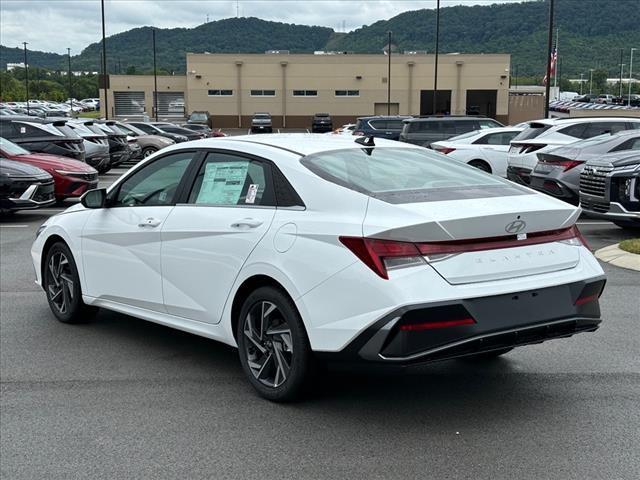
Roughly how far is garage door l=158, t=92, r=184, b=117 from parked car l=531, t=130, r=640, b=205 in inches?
2517

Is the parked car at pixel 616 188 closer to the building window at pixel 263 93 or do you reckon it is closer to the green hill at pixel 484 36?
the building window at pixel 263 93

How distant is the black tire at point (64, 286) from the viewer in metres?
6.81

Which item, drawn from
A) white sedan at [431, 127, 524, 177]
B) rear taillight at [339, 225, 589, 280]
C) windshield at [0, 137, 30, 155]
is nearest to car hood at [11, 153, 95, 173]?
windshield at [0, 137, 30, 155]

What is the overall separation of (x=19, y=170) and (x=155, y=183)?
924 cm

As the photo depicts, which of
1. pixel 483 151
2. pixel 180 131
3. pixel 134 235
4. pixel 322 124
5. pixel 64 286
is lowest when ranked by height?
pixel 64 286

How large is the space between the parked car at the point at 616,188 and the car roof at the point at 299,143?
600cm

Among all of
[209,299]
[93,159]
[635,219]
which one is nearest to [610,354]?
[209,299]

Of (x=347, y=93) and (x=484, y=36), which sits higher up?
(x=484, y=36)

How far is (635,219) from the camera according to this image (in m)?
10.8

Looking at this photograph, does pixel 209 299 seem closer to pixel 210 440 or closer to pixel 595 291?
pixel 210 440

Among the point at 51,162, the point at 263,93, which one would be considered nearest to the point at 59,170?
the point at 51,162

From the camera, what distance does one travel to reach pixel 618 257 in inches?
389

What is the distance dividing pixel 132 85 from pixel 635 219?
226ft

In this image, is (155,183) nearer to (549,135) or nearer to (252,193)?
(252,193)
